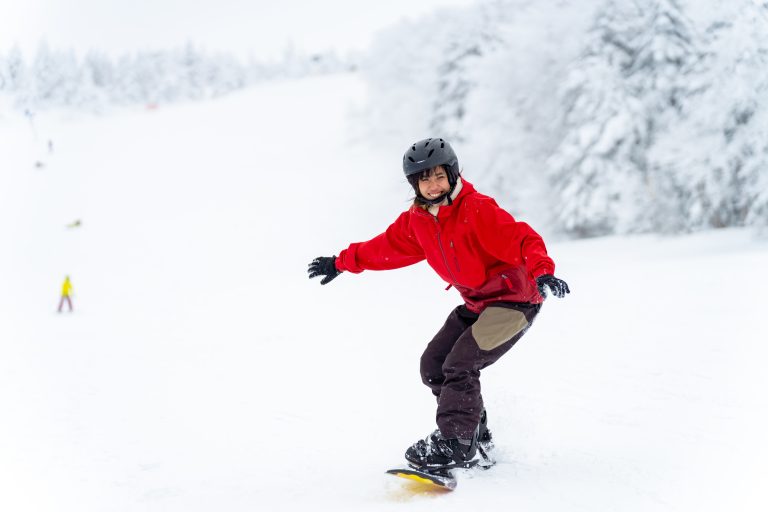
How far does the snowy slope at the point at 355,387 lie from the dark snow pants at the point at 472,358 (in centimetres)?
37

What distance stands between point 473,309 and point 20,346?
11.2 metres

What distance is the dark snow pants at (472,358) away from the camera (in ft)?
11.4

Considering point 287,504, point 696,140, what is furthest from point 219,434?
point 696,140

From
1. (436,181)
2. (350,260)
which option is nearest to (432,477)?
(350,260)

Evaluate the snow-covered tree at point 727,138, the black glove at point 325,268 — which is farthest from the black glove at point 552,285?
the snow-covered tree at point 727,138

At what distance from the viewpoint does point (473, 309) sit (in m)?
3.79

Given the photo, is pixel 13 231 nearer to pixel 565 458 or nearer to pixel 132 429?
pixel 132 429

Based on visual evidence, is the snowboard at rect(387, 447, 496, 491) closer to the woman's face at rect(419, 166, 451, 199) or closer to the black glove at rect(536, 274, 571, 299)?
the black glove at rect(536, 274, 571, 299)

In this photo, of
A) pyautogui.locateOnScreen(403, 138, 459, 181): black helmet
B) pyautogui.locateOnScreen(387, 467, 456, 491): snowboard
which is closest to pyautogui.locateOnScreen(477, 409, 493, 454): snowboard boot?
pyautogui.locateOnScreen(387, 467, 456, 491): snowboard

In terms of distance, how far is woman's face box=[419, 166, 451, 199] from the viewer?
3.49 metres

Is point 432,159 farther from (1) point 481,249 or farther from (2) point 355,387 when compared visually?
(2) point 355,387

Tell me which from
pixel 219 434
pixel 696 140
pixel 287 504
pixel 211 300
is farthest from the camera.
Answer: pixel 696 140

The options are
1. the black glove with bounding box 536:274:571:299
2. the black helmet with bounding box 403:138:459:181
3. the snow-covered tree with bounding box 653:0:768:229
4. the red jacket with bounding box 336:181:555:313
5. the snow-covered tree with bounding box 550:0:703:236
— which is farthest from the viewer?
the snow-covered tree with bounding box 550:0:703:236

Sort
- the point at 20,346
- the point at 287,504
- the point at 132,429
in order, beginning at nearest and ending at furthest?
the point at 287,504 < the point at 132,429 < the point at 20,346
